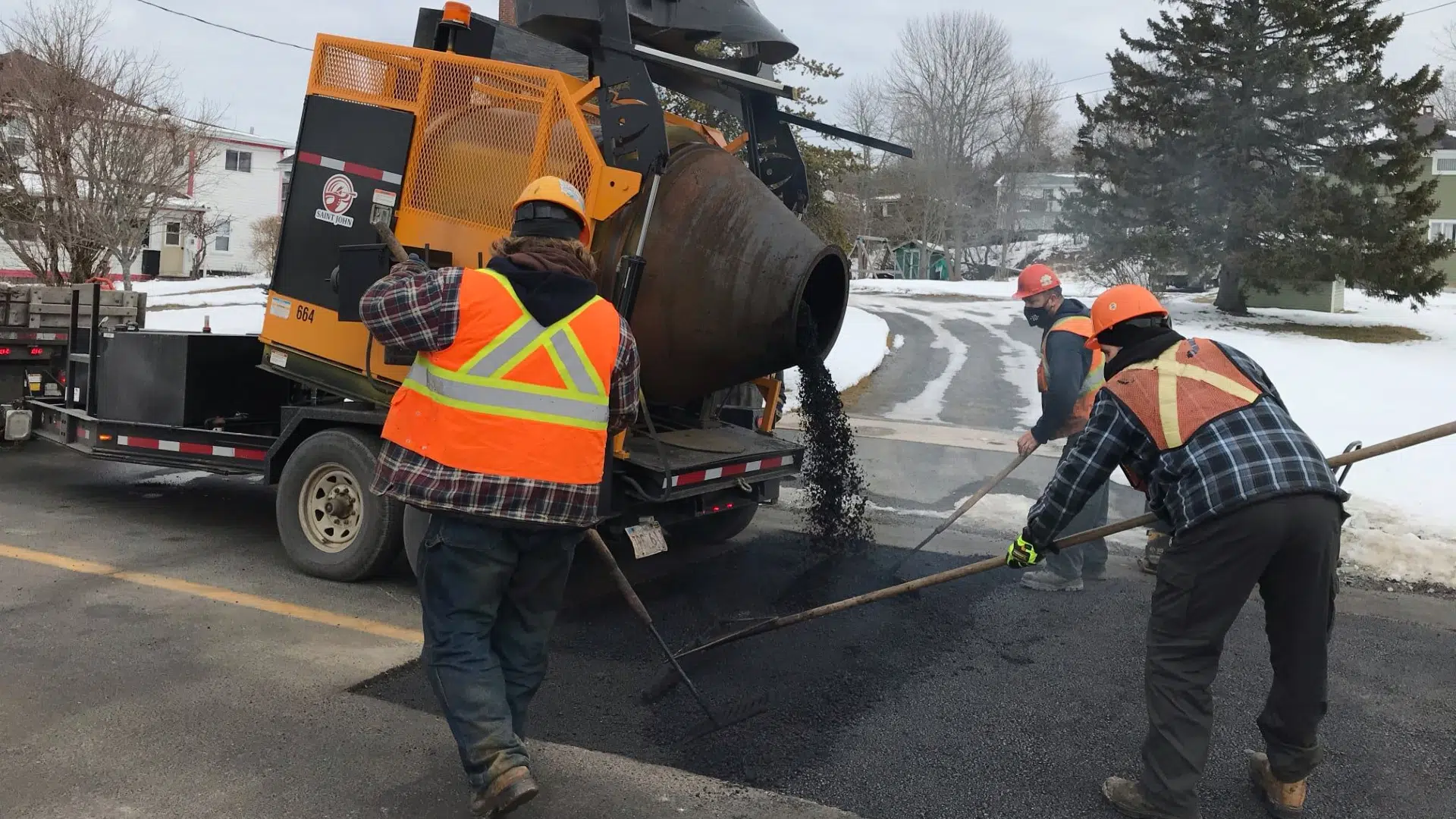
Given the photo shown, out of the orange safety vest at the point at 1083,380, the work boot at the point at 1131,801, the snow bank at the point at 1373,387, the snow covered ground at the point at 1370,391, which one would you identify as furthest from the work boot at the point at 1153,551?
the work boot at the point at 1131,801

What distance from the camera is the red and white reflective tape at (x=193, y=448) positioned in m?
6.07

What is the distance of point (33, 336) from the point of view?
841 cm

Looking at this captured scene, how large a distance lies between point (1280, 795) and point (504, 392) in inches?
104

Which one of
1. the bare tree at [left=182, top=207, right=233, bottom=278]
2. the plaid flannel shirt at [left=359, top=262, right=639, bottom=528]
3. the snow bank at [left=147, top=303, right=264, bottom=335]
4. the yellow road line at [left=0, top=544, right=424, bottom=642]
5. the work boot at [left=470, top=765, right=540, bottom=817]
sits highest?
the bare tree at [left=182, top=207, right=233, bottom=278]

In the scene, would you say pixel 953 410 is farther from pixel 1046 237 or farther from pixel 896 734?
pixel 1046 237

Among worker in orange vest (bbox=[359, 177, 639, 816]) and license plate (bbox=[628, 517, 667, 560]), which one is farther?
license plate (bbox=[628, 517, 667, 560])

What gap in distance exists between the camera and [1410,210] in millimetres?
18750

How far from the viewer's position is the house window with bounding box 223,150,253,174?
3859cm

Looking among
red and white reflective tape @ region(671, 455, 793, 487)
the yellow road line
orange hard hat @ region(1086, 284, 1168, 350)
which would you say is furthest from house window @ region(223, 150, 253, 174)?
orange hard hat @ region(1086, 284, 1168, 350)

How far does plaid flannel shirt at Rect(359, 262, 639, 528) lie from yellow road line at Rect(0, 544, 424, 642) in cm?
190

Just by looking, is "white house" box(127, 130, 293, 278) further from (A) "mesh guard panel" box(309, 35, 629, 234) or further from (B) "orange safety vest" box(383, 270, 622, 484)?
(B) "orange safety vest" box(383, 270, 622, 484)

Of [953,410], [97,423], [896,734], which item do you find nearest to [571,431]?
[896,734]

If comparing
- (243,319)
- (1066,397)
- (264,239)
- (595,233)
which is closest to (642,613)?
(595,233)

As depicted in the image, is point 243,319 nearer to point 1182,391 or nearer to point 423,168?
point 423,168
